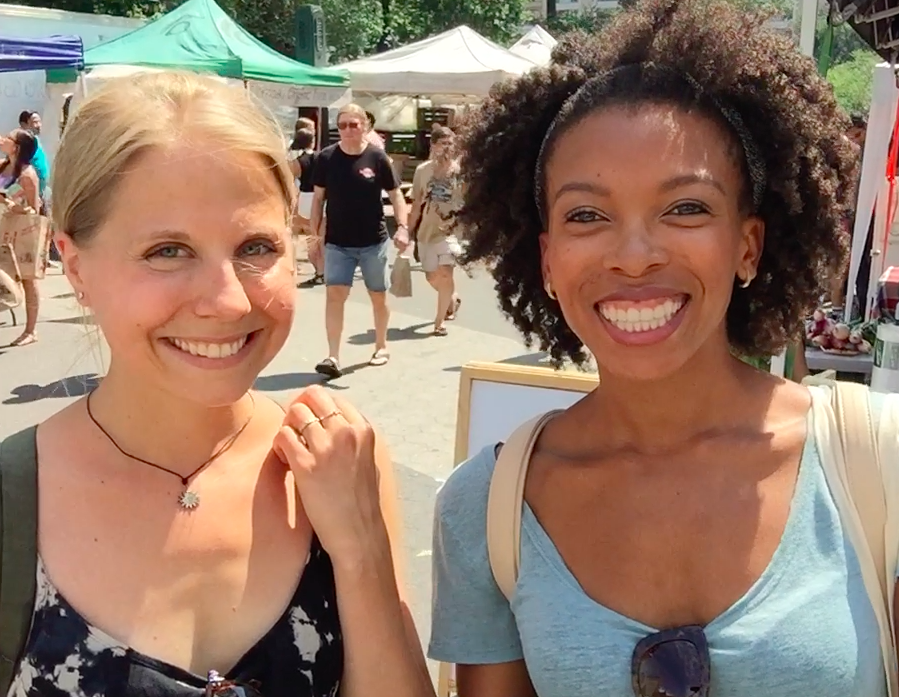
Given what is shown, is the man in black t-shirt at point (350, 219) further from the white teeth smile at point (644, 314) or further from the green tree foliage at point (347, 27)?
the green tree foliage at point (347, 27)

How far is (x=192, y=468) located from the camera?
1.74 m

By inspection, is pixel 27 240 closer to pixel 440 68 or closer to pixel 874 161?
pixel 874 161

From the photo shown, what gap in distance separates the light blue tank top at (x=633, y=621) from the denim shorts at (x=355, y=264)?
5.91 metres

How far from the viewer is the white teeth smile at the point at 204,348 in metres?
Result: 1.60

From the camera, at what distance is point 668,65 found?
5.58 feet

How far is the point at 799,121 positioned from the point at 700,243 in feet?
1.09

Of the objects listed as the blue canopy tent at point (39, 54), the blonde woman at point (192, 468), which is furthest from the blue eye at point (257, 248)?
the blue canopy tent at point (39, 54)

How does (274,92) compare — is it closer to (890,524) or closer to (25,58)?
(25,58)

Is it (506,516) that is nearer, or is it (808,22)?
(506,516)

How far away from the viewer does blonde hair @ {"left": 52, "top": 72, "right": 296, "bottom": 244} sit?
158 centimetres

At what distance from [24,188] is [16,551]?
8380 mm

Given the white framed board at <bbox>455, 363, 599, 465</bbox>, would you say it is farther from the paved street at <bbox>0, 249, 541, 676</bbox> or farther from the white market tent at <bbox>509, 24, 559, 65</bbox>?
the white market tent at <bbox>509, 24, 559, 65</bbox>

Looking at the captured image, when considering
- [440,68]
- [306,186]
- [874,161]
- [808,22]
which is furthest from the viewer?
[440,68]

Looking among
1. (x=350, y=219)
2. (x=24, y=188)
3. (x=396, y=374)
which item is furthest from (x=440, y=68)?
(x=396, y=374)
